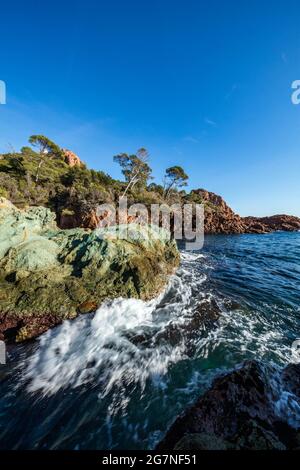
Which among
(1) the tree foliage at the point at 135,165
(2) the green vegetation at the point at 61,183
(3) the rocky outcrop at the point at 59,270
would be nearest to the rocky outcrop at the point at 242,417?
(3) the rocky outcrop at the point at 59,270

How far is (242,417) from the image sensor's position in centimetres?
308

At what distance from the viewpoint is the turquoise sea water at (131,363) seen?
3.38 metres

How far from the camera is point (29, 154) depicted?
3994 cm

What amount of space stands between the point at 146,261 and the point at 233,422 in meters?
6.32

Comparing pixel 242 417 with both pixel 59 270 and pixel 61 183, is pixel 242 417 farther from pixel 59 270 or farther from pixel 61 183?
pixel 61 183

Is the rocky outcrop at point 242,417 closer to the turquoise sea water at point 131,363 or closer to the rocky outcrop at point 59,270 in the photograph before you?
the turquoise sea water at point 131,363

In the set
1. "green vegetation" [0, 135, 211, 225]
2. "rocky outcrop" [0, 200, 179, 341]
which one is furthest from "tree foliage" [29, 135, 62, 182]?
"rocky outcrop" [0, 200, 179, 341]

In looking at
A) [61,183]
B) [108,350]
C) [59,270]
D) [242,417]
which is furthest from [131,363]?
[61,183]

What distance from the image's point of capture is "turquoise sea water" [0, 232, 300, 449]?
338 cm

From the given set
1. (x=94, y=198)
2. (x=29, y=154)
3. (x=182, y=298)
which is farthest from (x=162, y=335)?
(x=29, y=154)

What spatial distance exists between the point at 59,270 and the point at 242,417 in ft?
22.5

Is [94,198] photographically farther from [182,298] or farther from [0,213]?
[182,298]

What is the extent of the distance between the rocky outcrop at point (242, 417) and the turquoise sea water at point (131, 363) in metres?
0.54

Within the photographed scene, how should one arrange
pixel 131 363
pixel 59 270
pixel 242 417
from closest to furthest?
pixel 242 417 → pixel 131 363 → pixel 59 270
